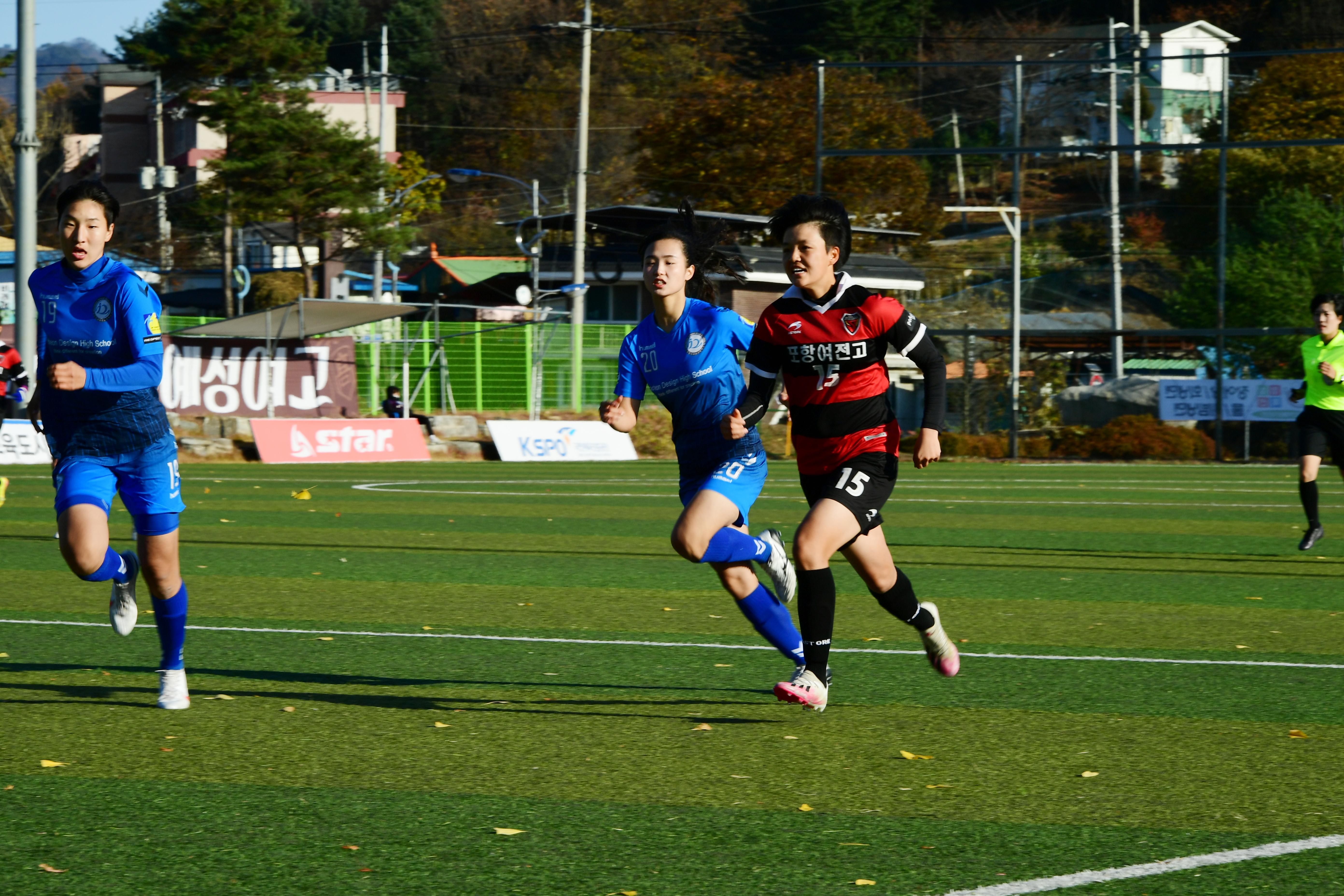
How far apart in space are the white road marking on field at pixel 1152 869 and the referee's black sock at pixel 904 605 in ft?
6.78

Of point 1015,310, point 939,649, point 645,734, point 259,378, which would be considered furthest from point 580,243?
point 645,734

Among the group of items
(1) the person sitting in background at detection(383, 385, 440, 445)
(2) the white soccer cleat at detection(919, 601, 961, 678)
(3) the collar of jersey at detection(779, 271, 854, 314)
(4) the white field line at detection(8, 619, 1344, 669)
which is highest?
(3) the collar of jersey at detection(779, 271, 854, 314)

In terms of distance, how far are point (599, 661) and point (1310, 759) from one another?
10.7 ft

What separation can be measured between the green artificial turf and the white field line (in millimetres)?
57

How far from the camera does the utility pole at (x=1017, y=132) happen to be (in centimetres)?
3200

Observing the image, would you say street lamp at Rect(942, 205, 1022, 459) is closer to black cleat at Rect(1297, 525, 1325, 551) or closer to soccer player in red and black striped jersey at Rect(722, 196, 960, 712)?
black cleat at Rect(1297, 525, 1325, 551)

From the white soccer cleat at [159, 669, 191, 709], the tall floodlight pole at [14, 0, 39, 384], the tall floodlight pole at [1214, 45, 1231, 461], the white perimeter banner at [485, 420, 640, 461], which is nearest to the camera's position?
the white soccer cleat at [159, 669, 191, 709]

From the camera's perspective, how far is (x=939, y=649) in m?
6.30

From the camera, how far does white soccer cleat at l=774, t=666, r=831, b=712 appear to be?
19.1ft

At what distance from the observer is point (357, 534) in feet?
45.3

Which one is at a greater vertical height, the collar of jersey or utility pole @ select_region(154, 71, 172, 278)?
utility pole @ select_region(154, 71, 172, 278)

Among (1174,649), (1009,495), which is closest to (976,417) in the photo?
(1009,495)

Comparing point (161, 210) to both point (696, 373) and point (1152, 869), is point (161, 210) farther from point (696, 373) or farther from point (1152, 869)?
point (1152, 869)

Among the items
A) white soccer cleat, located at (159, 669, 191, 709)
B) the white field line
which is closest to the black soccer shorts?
the white field line
